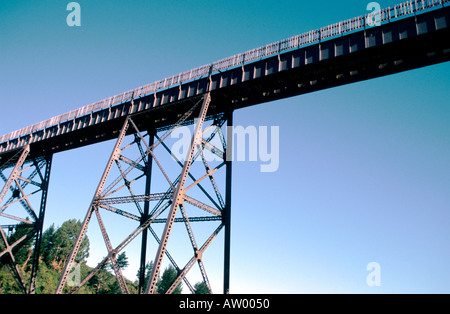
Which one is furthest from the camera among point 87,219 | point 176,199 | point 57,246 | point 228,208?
point 57,246

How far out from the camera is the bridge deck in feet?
41.3

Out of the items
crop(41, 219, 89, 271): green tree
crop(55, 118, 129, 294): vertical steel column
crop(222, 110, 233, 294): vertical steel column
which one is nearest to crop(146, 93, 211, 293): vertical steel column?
crop(222, 110, 233, 294): vertical steel column

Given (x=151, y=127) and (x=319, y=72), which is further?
(x=151, y=127)

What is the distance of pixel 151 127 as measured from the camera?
18641mm

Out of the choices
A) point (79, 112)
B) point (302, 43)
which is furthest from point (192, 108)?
point (79, 112)

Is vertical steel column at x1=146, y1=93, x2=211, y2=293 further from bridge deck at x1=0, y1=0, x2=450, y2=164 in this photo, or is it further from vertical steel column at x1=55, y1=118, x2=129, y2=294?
vertical steel column at x1=55, y1=118, x2=129, y2=294

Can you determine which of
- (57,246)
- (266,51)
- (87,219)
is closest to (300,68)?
(266,51)

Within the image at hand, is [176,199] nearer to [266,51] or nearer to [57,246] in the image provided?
[266,51]

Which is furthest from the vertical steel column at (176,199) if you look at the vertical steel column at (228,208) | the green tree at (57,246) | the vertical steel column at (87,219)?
the green tree at (57,246)

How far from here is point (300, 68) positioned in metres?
14.4
